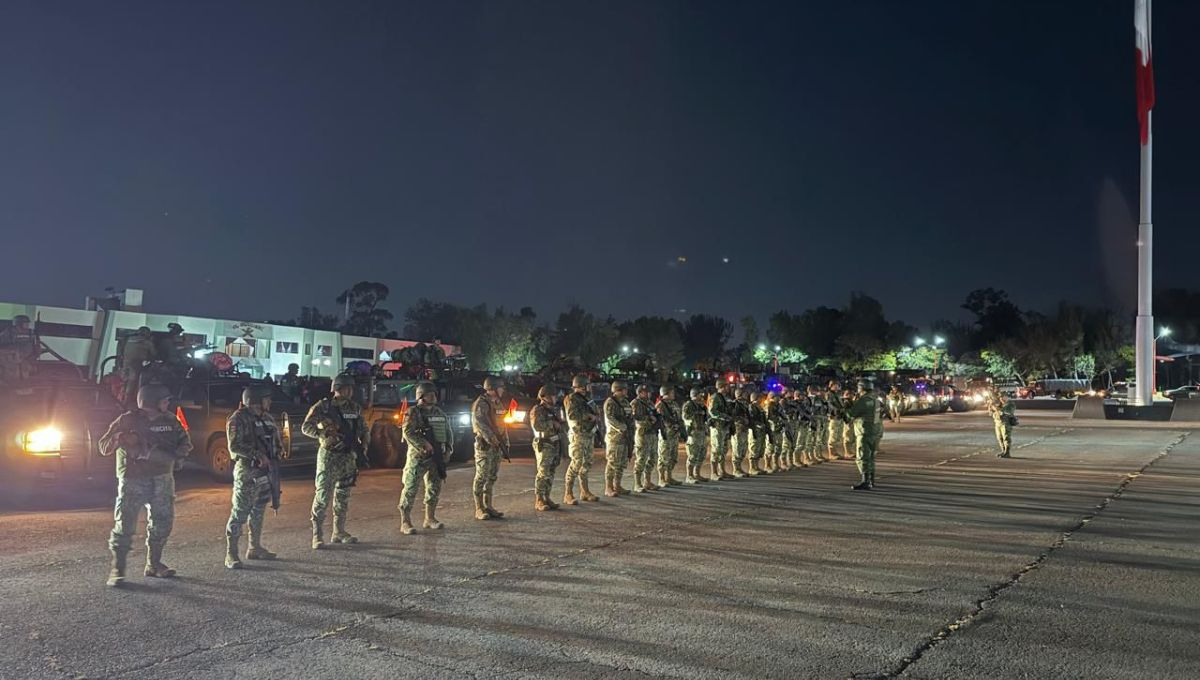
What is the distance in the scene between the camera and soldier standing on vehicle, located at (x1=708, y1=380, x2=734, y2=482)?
47.6 ft

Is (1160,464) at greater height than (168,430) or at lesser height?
lesser

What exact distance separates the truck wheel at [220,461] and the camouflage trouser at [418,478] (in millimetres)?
5142

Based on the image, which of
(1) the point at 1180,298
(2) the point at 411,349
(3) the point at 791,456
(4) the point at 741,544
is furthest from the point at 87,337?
(1) the point at 1180,298

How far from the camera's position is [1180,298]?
8562cm

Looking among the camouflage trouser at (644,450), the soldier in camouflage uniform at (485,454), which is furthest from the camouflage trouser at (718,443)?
the soldier in camouflage uniform at (485,454)

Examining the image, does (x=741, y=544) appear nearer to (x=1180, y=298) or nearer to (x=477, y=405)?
(x=477, y=405)

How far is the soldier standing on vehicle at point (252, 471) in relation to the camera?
25.1ft

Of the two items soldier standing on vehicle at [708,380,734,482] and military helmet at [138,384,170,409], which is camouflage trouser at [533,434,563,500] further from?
military helmet at [138,384,170,409]

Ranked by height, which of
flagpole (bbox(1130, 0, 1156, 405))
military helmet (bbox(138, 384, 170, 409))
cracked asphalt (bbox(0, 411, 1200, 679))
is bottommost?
cracked asphalt (bbox(0, 411, 1200, 679))

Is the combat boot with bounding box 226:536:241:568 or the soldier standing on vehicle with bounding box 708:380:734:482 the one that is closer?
the combat boot with bounding box 226:536:241:568

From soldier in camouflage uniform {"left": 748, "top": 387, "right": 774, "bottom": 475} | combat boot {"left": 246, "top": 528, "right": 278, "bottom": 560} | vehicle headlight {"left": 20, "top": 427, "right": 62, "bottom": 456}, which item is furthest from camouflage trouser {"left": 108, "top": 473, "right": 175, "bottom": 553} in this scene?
soldier in camouflage uniform {"left": 748, "top": 387, "right": 774, "bottom": 475}

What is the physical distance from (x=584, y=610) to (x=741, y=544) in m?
2.89

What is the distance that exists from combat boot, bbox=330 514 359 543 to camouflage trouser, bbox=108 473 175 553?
168 centimetres

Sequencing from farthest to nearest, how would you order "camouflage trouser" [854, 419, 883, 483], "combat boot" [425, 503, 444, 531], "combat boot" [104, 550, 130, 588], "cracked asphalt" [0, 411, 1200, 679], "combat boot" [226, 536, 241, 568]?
"camouflage trouser" [854, 419, 883, 483] < "combat boot" [425, 503, 444, 531] < "combat boot" [226, 536, 241, 568] < "combat boot" [104, 550, 130, 588] < "cracked asphalt" [0, 411, 1200, 679]
